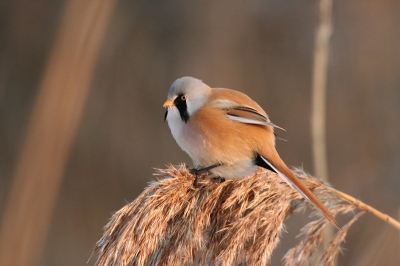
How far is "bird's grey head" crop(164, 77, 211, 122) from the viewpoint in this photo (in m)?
2.76

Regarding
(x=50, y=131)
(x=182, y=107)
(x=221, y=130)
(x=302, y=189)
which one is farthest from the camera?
(x=50, y=131)

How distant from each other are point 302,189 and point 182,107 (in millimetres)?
889

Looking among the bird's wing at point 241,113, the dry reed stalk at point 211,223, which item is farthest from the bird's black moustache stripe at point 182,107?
the dry reed stalk at point 211,223

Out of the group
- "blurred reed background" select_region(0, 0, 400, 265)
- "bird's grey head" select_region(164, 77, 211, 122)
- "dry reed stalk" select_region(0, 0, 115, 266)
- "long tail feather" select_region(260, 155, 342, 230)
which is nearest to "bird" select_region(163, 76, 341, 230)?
"bird's grey head" select_region(164, 77, 211, 122)

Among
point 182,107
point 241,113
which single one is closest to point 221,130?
point 241,113

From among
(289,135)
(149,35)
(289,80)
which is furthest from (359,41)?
(149,35)

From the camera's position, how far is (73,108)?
→ 9.73 ft

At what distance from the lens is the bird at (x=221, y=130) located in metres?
2.58

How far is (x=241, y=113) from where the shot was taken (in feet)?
8.83

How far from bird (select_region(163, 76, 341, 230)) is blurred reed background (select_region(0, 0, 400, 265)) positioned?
294 cm

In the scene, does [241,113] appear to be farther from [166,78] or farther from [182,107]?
[166,78]

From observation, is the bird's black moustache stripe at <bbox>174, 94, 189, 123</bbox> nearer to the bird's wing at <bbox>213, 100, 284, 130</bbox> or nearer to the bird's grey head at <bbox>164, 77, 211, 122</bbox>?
the bird's grey head at <bbox>164, 77, 211, 122</bbox>

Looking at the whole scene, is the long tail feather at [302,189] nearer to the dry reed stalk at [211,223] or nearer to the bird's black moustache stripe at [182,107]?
the dry reed stalk at [211,223]

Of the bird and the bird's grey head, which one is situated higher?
the bird's grey head
